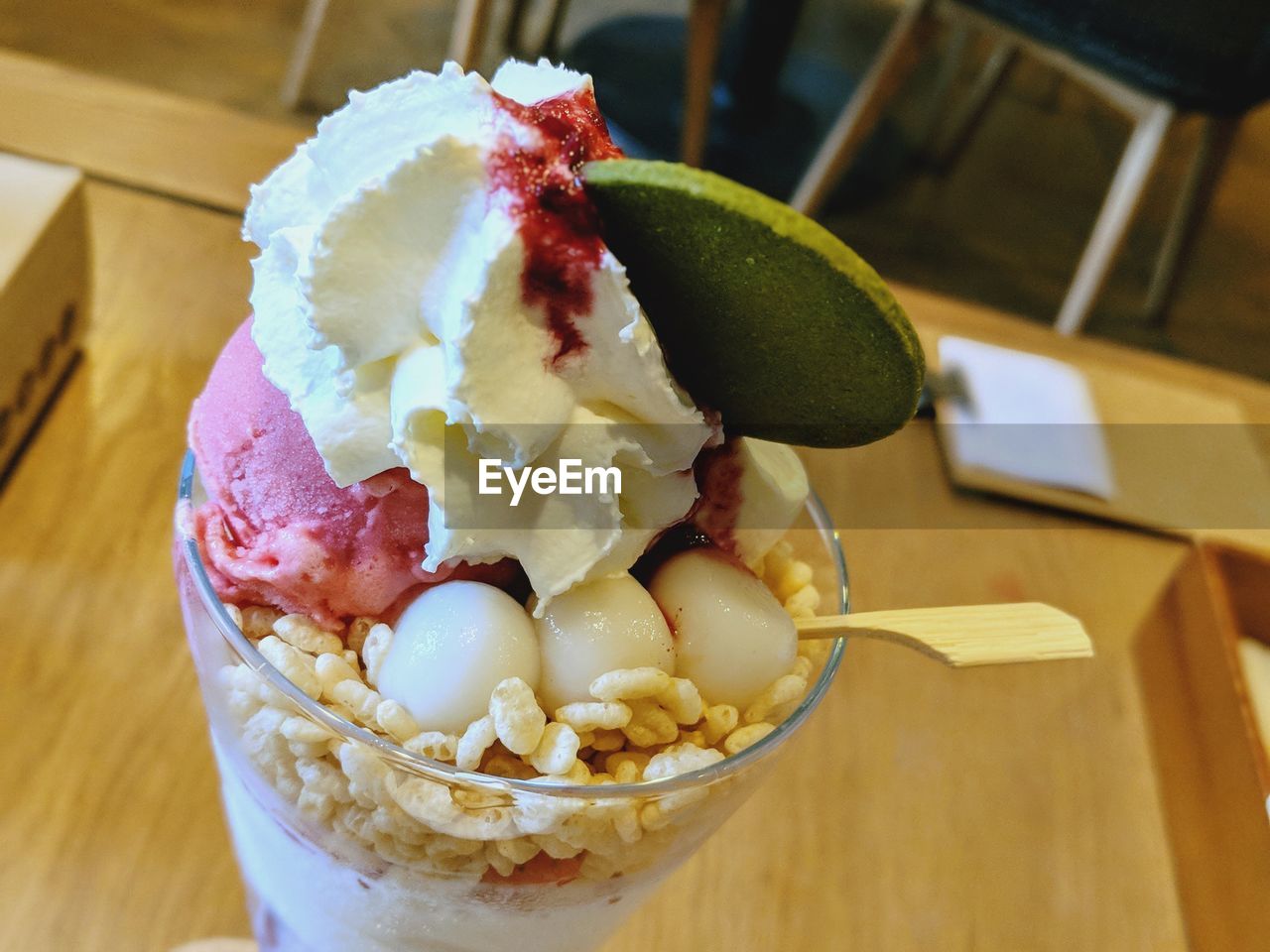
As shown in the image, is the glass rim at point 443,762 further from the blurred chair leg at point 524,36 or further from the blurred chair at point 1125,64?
the blurred chair leg at point 524,36

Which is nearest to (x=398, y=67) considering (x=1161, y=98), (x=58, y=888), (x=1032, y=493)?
(x=1161, y=98)

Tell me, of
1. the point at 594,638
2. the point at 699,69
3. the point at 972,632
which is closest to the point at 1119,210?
the point at 699,69

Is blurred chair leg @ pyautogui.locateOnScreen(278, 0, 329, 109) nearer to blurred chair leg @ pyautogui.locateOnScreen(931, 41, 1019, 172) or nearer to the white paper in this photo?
blurred chair leg @ pyautogui.locateOnScreen(931, 41, 1019, 172)

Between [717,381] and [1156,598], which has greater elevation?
[717,381]

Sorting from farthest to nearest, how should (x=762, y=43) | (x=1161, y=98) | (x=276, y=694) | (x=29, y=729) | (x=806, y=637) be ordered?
(x=762, y=43) → (x=1161, y=98) → (x=29, y=729) → (x=806, y=637) → (x=276, y=694)

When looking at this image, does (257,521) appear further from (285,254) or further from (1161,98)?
(1161,98)

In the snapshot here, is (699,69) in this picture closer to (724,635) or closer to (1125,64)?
(1125,64)
